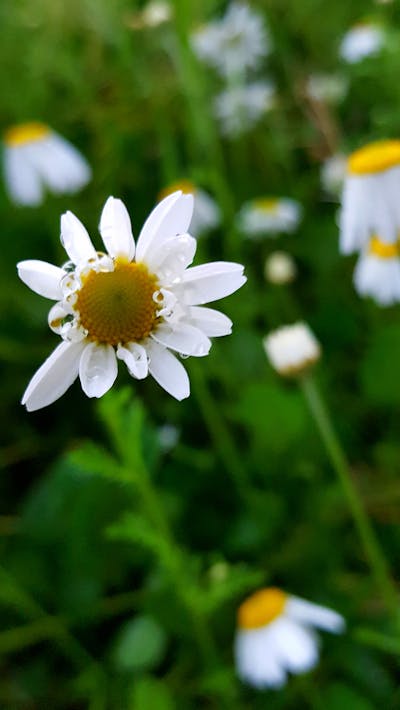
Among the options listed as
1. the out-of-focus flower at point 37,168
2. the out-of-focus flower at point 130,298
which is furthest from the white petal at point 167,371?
the out-of-focus flower at point 37,168

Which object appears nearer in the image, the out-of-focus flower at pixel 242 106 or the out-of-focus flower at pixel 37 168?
the out-of-focus flower at pixel 37 168

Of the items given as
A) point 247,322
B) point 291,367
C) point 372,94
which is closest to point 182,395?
point 291,367

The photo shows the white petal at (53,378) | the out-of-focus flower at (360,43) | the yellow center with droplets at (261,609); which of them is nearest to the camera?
the white petal at (53,378)

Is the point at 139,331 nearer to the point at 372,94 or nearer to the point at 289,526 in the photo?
the point at 289,526

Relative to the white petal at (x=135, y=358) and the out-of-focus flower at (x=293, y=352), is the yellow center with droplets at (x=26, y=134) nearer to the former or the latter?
the out-of-focus flower at (x=293, y=352)

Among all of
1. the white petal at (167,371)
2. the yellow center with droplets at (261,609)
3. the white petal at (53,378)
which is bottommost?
the yellow center with droplets at (261,609)

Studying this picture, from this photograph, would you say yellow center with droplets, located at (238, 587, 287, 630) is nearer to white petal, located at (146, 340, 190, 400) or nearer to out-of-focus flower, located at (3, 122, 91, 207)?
white petal, located at (146, 340, 190, 400)

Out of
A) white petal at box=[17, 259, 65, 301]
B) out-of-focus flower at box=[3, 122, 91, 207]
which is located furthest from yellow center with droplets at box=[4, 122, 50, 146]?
white petal at box=[17, 259, 65, 301]
